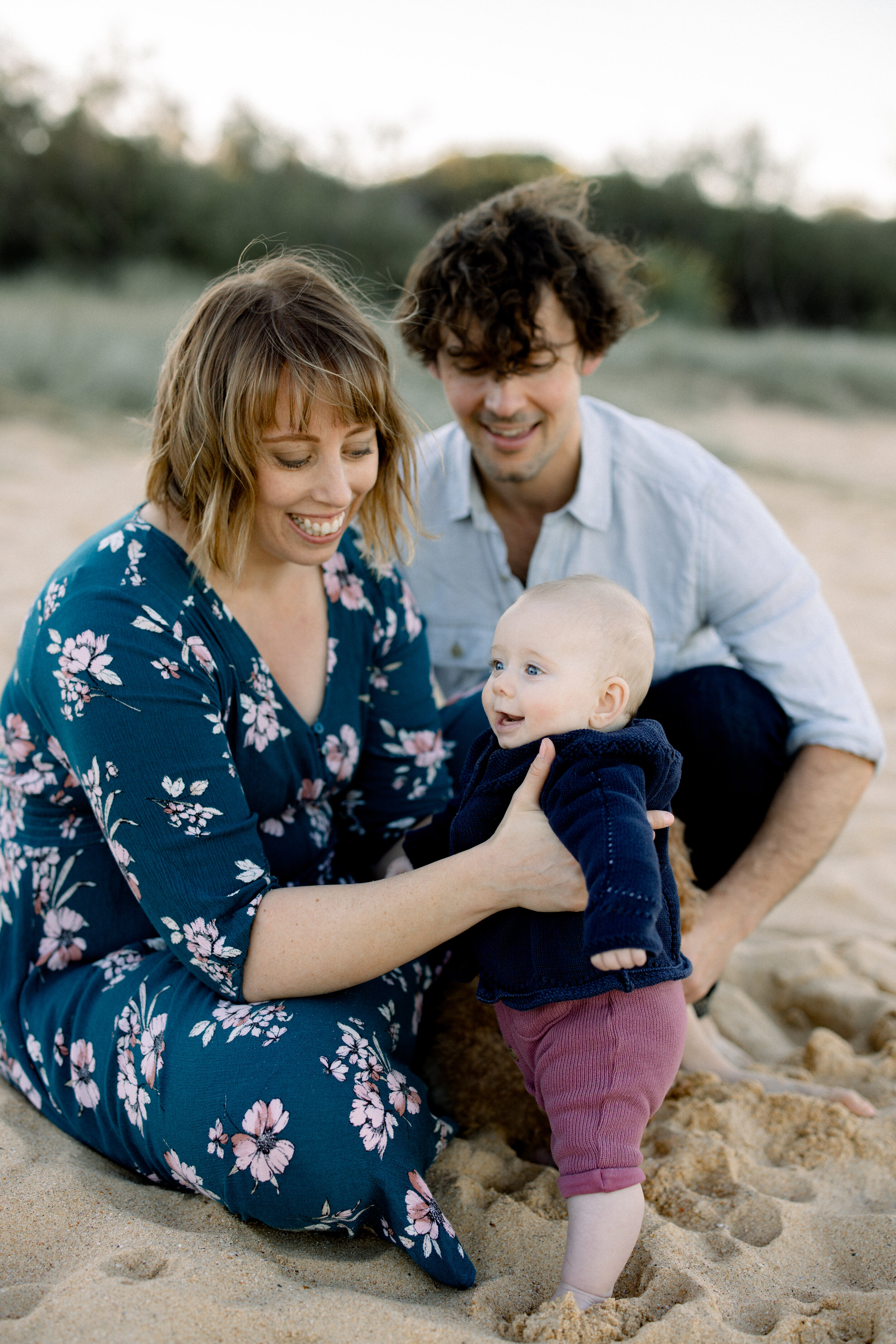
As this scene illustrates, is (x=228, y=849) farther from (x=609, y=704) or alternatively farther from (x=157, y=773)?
(x=609, y=704)

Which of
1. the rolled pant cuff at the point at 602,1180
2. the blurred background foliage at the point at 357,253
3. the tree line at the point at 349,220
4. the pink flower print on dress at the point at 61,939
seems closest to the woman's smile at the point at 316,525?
A: the pink flower print on dress at the point at 61,939

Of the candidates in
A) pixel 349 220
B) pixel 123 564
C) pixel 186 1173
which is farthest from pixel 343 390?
pixel 349 220

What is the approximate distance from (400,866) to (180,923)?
0.58 m

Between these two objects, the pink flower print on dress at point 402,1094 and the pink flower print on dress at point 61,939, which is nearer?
the pink flower print on dress at point 402,1094

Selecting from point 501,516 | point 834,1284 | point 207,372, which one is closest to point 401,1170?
point 834,1284

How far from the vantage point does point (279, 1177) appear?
1731mm

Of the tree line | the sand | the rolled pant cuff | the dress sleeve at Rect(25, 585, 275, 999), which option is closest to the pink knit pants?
the rolled pant cuff

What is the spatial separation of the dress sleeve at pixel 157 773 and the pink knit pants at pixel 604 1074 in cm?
58

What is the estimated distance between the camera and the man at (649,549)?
2.61 m

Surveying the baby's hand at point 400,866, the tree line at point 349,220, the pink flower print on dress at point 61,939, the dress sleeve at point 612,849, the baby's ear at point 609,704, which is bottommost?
the pink flower print on dress at point 61,939

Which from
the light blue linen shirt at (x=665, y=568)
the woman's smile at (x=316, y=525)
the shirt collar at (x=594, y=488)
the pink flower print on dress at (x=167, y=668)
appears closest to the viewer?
the pink flower print on dress at (x=167, y=668)

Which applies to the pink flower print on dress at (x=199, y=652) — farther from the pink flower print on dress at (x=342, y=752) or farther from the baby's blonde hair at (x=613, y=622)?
the baby's blonde hair at (x=613, y=622)

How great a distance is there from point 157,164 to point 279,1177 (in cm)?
1982

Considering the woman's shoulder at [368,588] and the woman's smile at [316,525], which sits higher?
the woman's smile at [316,525]
